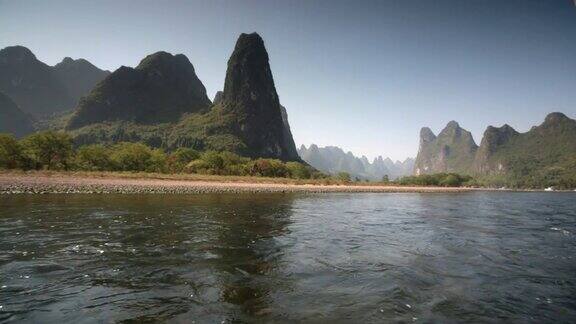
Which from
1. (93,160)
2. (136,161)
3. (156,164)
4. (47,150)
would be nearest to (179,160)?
(156,164)

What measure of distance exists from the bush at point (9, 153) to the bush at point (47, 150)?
4.80 feet

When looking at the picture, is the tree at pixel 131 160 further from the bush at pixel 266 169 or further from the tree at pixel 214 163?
the bush at pixel 266 169

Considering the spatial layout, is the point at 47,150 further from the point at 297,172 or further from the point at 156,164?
the point at 297,172

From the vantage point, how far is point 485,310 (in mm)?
7309

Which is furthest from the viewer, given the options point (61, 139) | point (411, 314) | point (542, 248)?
point (61, 139)

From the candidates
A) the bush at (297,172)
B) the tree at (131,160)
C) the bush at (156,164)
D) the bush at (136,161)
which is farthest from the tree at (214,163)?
the bush at (297,172)

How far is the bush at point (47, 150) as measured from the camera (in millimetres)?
62875

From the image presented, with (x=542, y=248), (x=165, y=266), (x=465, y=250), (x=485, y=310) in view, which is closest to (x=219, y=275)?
(x=165, y=266)

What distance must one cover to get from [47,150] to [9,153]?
23.1 feet

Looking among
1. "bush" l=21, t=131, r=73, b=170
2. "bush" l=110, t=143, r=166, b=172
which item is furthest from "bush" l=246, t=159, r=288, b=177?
"bush" l=21, t=131, r=73, b=170

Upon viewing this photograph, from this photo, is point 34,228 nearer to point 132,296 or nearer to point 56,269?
point 56,269

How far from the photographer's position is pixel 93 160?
75.2 metres

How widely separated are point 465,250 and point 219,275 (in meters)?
10.8

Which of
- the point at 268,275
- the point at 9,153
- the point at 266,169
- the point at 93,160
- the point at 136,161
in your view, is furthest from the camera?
the point at 266,169
